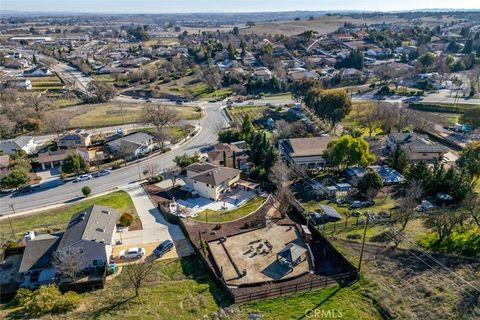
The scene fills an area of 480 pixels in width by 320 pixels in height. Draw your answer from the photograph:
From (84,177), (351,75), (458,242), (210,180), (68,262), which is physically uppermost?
(351,75)

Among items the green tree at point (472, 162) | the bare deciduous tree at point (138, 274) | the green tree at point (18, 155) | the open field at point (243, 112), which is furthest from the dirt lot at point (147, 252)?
the open field at point (243, 112)

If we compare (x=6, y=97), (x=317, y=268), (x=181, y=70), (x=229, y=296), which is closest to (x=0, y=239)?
(x=229, y=296)

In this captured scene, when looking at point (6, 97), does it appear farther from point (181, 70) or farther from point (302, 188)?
point (302, 188)

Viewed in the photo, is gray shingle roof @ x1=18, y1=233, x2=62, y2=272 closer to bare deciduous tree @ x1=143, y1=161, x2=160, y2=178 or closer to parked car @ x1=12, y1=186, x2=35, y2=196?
parked car @ x1=12, y1=186, x2=35, y2=196

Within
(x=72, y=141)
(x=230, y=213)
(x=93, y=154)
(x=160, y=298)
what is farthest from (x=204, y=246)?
(x=72, y=141)

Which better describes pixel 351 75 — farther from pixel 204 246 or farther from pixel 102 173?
pixel 204 246
